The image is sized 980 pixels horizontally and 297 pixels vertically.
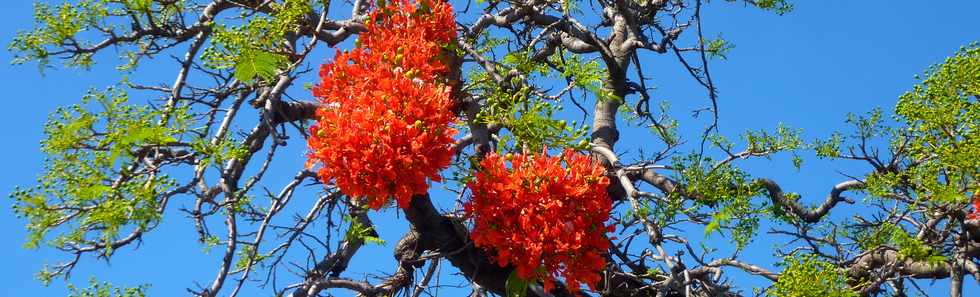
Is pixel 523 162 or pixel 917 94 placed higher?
pixel 917 94

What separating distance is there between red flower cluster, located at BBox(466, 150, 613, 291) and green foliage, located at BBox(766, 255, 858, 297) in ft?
2.90

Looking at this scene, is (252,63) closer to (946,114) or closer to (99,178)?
(99,178)

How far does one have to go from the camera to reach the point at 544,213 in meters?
3.95

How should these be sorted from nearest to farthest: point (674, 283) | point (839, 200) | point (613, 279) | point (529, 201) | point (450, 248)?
point (529, 201), point (674, 283), point (450, 248), point (613, 279), point (839, 200)

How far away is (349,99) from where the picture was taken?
3.98 meters

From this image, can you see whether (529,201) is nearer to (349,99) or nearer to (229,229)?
(349,99)

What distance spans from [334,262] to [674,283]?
1.74 m

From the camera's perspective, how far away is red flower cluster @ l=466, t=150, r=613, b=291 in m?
3.95

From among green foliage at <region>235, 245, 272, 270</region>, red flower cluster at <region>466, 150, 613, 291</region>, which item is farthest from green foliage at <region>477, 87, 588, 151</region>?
green foliage at <region>235, 245, 272, 270</region>

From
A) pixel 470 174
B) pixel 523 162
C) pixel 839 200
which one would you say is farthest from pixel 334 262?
pixel 839 200

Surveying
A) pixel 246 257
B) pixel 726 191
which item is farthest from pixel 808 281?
pixel 246 257

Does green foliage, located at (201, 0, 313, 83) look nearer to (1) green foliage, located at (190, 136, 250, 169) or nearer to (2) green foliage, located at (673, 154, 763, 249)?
(1) green foliage, located at (190, 136, 250, 169)

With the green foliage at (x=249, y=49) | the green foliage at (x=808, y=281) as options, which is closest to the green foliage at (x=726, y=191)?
the green foliage at (x=808, y=281)

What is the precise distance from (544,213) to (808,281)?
4.23ft
